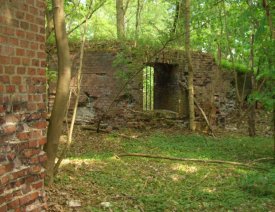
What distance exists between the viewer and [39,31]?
3.35 m

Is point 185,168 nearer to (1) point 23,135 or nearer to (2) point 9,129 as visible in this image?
(1) point 23,135

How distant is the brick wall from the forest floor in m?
1.01

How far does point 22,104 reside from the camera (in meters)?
3.12

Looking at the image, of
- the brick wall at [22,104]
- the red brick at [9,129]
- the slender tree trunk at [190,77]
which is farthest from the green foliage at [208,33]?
the red brick at [9,129]

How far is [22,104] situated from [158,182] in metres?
3.02

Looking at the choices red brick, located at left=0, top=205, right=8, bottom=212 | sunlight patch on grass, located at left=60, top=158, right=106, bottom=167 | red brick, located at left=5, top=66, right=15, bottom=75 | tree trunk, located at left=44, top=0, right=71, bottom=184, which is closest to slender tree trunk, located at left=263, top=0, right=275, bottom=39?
sunlight patch on grass, located at left=60, top=158, right=106, bottom=167

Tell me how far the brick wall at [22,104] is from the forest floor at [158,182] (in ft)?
3.31

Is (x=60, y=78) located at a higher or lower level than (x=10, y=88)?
higher

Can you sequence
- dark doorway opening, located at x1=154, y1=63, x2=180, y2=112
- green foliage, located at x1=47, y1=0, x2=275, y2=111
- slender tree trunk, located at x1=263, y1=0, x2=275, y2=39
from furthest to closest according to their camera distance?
dark doorway opening, located at x1=154, y1=63, x2=180, y2=112
green foliage, located at x1=47, y1=0, x2=275, y2=111
slender tree trunk, located at x1=263, y1=0, x2=275, y2=39

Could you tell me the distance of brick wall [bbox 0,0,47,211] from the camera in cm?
290

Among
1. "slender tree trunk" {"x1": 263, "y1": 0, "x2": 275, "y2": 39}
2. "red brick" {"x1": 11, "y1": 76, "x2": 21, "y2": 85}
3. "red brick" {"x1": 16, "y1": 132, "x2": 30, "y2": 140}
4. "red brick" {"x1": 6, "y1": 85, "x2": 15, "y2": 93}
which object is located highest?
"slender tree trunk" {"x1": 263, "y1": 0, "x2": 275, "y2": 39}

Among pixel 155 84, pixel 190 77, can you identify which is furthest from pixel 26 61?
pixel 155 84

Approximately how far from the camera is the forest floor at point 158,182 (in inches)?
180

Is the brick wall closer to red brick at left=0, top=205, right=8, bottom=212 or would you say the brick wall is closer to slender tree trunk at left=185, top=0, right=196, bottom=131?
red brick at left=0, top=205, right=8, bottom=212
